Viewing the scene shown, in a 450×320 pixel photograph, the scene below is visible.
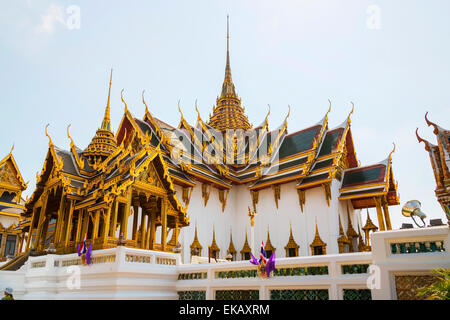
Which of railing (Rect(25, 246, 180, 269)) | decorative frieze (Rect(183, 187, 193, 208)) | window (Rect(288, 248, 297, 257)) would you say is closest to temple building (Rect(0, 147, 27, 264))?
decorative frieze (Rect(183, 187, 193, 208))

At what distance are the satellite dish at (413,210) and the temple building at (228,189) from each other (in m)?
5.39

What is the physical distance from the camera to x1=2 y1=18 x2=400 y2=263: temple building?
924 centimetres

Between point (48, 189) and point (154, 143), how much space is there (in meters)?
7.14

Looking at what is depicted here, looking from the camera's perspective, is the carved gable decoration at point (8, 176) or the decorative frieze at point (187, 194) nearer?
the decorative frieze at point (187, 194)

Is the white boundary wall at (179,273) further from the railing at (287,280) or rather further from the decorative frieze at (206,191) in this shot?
the decorative frieze at (206,191)

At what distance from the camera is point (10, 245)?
62.3 feet

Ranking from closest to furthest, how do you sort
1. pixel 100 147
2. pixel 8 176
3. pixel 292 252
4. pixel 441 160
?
pixel 100 147 < pixel 441 160 < pixel 292 252 < pixel 8 176

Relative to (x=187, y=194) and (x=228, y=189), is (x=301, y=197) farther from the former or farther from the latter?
(x=187, y=194)

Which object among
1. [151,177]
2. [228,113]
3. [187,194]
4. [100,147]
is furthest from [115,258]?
[228,113]

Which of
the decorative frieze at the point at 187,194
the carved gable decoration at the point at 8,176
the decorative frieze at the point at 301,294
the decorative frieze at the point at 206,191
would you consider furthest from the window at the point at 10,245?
the decorative frieze at the point at 301,294

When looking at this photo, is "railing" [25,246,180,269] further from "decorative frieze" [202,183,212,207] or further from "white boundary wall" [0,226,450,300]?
"decorative frieze" [202,183,212,207]

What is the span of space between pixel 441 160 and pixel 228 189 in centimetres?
965

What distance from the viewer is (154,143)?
1647 centimetres

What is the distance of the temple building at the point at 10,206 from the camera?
18.8m
